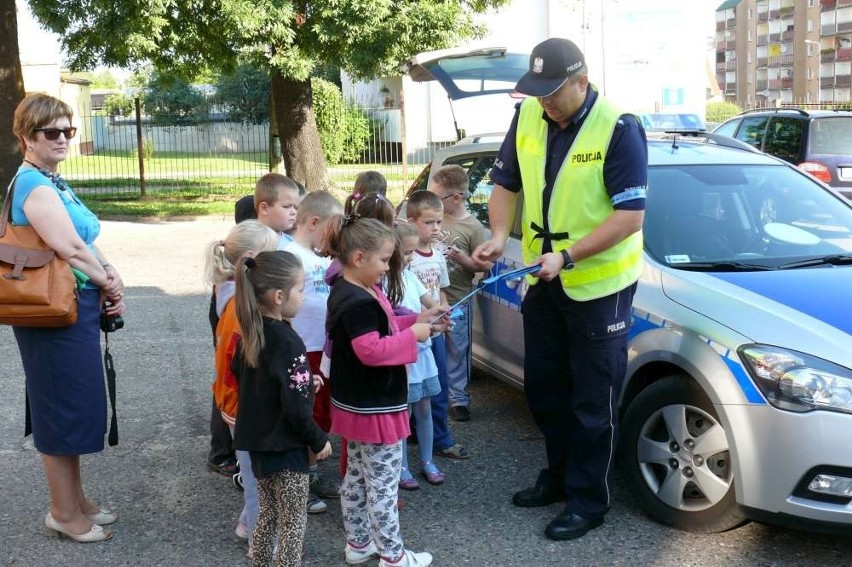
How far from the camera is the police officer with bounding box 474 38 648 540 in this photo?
148 inches

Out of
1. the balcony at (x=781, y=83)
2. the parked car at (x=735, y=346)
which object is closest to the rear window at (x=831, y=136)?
the parked car at (x=735, y=346)

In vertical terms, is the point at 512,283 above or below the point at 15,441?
above

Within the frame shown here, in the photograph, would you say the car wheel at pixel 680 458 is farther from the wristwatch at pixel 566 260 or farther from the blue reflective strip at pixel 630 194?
the blue reflective strip at pixel 630 194

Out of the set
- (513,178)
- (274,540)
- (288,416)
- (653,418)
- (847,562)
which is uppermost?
(513,178)

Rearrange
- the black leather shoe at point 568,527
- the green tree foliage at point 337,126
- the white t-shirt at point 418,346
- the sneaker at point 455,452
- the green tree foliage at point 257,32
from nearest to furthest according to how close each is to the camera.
Result: the black leather shoe at point 568,527 → the white t-shirt at point 418,346 → the sneaker at point 455,452 → the green tree foliage at point 257,32 → the green tree foliage at point 337,126

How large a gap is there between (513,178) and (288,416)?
1.64 metres

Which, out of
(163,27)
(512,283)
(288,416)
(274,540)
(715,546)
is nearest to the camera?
(288,416)

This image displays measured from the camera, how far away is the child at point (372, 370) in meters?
3.48

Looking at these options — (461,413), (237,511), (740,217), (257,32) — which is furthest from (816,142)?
(237,511)

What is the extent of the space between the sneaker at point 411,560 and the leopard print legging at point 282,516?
1.32 feet

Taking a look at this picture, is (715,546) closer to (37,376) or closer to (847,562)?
(847,562)

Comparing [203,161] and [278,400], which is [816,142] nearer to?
[278,400]

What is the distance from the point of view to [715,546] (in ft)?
12.7

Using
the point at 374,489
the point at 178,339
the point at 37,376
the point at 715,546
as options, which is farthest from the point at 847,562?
the point at 178,339
